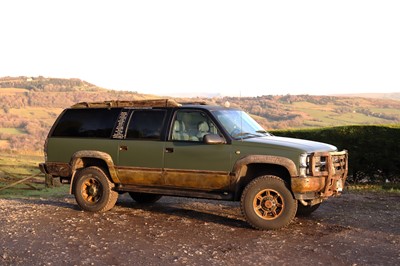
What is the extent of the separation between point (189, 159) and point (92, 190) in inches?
85.8

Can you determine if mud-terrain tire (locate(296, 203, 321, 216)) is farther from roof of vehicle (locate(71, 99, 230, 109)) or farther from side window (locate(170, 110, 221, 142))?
roof of vehicle (locate(71, 99, 230, 109))

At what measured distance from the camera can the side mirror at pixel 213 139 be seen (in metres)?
7.43

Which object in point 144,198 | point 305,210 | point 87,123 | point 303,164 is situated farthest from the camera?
point 144,198

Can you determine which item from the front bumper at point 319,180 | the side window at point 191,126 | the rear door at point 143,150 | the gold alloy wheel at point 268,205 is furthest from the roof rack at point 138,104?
the front bumper at point 319,180

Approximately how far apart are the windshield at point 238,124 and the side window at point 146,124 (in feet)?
3.42

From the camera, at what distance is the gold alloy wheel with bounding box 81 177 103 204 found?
8758mm

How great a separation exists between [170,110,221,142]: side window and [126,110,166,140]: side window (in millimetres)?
290

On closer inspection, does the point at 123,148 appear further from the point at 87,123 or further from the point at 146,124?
the point at 87,123

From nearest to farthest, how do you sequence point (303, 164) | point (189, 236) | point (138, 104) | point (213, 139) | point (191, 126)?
point (189, 236) < point (303, 164) < point (213, 139) < point (191, 126) < point (138, 104)

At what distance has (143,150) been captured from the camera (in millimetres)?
8211

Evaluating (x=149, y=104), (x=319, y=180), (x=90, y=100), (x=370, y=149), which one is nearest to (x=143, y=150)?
(x=149, y=104)

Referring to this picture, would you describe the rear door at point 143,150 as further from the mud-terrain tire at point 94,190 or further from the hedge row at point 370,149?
the hedge row at point 370,149

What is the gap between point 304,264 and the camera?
542 cm

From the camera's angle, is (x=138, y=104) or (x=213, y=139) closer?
(x=213, y=139)
